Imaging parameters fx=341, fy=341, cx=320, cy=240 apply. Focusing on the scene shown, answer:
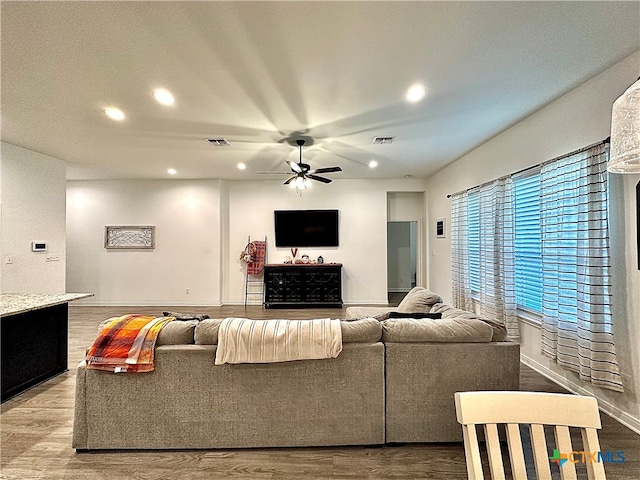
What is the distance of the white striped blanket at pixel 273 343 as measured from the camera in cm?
226

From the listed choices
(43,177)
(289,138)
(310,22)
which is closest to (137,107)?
(289,138)

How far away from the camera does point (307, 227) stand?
25.8 feet

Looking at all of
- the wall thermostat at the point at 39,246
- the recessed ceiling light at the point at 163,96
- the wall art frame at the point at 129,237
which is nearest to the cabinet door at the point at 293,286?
the wall art frame at the point at 129,237

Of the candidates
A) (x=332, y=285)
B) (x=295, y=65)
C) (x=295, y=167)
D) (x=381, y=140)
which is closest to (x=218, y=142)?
A: (x=295, y=167)

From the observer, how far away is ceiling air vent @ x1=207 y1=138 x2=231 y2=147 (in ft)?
15.3

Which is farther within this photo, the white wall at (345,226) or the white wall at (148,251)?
the white wall at (345,226)

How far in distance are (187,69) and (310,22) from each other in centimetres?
118

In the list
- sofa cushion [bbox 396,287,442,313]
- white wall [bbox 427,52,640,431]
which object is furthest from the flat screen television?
sofa cushion [bbox 396,287,442,313]

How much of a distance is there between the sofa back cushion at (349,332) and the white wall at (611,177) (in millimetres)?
1975

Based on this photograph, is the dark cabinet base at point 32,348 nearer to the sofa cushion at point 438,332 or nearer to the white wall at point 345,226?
the sofa cushion at point 438,332

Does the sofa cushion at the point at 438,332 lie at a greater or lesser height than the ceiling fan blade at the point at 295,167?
Result: lesser

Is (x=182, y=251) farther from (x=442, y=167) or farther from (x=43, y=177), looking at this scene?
(x=442, y=167)

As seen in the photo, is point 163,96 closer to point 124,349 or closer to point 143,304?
point 124,349

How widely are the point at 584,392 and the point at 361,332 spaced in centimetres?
228
